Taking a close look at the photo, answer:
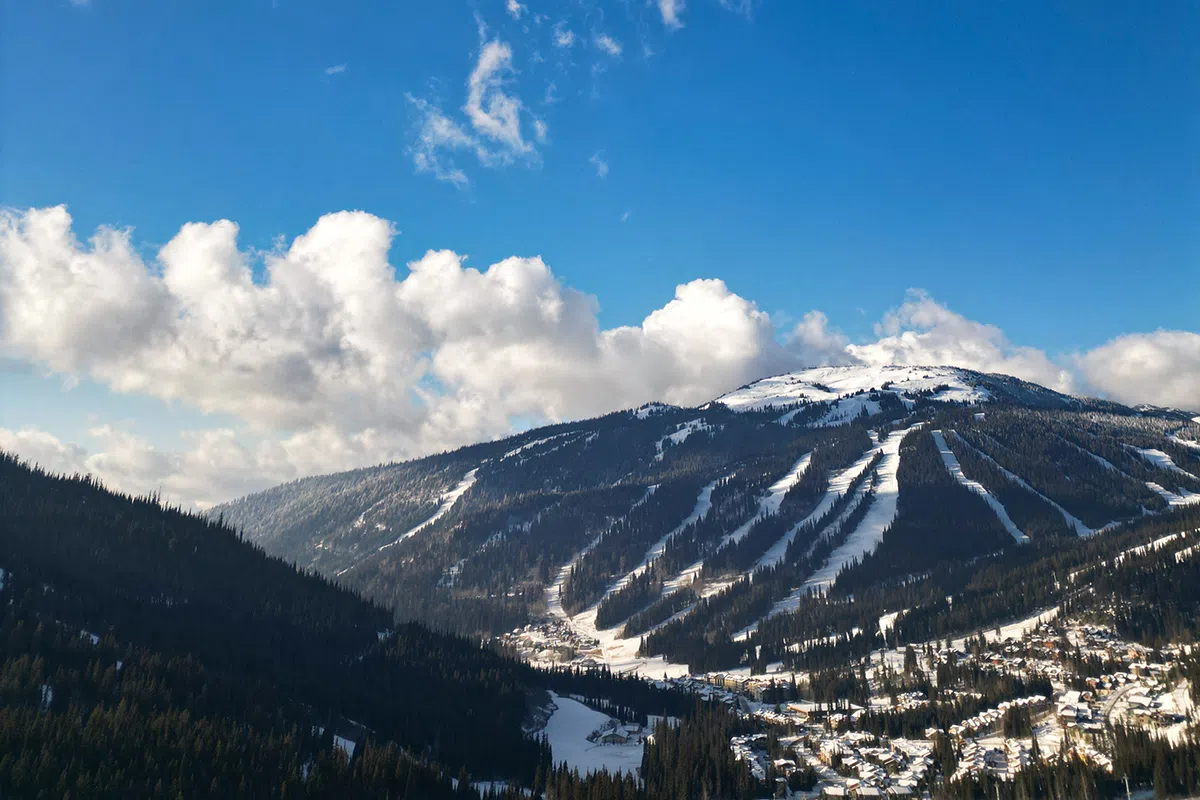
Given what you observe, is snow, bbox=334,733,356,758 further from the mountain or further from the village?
the village

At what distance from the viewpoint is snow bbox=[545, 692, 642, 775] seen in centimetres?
16015

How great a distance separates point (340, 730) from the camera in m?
152

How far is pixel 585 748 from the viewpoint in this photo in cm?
17512

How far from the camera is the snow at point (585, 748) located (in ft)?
525

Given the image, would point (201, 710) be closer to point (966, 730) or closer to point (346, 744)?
point (346, 744)

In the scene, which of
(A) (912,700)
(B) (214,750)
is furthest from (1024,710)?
(B) (214,750)

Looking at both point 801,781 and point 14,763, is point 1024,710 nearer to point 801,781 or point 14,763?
point 801,781

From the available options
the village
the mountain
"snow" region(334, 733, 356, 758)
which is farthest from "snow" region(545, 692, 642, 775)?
"snow" region(334, 733, 356, 758)

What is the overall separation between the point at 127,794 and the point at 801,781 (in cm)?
11166

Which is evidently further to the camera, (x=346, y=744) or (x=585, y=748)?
(x=585, y=748)

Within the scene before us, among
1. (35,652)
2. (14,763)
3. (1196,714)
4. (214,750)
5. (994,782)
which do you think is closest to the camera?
(14,763)

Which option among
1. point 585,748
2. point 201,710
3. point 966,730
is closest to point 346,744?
point 201,710

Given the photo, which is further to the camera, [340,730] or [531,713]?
[531,713]

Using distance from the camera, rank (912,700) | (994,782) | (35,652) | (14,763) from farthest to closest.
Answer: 1. (912,700)
2. (35,652)
3. (994,782)
4. (14,763)
